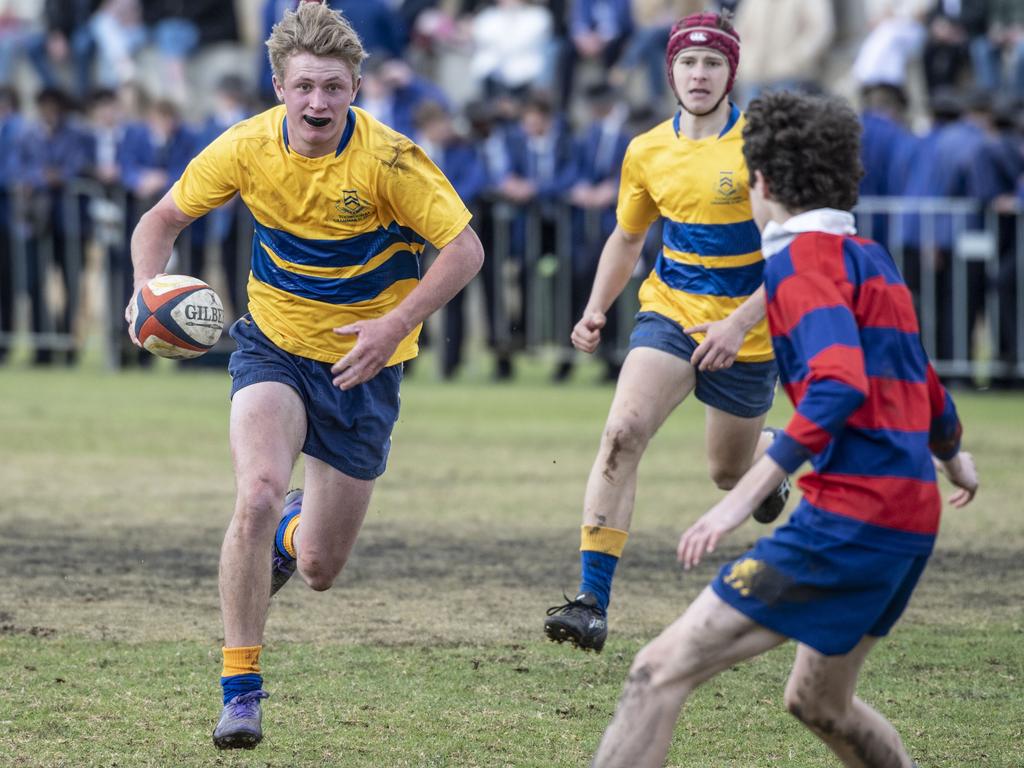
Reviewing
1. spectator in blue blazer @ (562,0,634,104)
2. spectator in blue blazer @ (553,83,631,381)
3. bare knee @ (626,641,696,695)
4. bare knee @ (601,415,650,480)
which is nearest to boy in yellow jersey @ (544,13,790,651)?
bare knee @ (601,415,650,480)

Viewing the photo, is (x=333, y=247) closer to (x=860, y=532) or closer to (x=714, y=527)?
(x=714, y=527)

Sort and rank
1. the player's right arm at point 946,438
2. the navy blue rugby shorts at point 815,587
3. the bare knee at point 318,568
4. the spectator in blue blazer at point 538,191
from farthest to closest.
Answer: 1. the spectator in blue blazer at point 538,191
2. the bare knee at point 318,568
3. the player's right arm at point 946,438
4. the navy blue rugby shorts at point 815,587

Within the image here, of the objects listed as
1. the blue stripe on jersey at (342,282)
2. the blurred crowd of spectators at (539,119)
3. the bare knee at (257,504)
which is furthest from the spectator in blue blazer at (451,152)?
the bare knee at (257,504)

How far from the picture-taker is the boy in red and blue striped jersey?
4641 mm

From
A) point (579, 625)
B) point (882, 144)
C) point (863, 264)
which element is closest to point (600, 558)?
point (579, 625)

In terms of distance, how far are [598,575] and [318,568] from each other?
1097mm

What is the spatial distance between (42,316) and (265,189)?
13.7 m

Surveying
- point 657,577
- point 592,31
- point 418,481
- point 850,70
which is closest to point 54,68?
point 592,31

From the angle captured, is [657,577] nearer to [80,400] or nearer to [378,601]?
[378,601]

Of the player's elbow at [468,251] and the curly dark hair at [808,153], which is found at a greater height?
the curly dark hair at [808,153]

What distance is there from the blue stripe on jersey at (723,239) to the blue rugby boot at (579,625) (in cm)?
161

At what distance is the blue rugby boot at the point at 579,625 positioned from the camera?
23.1ft

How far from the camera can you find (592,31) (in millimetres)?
20375

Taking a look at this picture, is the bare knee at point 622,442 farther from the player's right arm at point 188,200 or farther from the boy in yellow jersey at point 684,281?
the player's right arm at point 188,200
